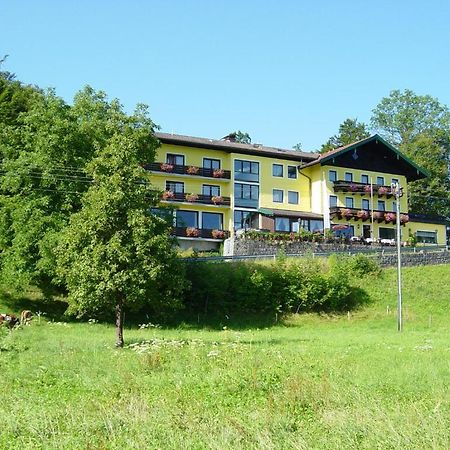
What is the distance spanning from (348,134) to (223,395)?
69.2 metres

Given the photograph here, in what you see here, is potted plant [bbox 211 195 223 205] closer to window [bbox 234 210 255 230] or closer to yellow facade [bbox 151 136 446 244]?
yellow facade [bbox 151 136 446 244]

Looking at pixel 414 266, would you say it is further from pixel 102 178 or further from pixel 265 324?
pixel 102 178

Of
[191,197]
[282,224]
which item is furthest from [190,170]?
[282,224]

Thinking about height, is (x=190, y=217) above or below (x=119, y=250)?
above

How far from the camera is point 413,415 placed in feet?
37.3

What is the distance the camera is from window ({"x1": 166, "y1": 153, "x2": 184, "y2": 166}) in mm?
52531

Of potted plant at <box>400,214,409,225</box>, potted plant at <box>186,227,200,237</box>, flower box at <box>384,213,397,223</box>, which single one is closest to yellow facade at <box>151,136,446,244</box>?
flower box at <box>384,213,397,223</box>

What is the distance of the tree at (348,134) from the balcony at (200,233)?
29293 millimetres

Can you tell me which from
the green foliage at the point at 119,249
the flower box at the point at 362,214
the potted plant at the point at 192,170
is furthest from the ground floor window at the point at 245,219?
the green foliage at the point at 119,249

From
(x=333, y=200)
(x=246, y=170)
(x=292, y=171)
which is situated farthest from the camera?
(x=292, y=171)

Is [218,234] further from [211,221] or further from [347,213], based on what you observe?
[347,213]

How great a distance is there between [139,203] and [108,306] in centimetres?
403

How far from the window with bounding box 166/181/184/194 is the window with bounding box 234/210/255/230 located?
16.1 ft

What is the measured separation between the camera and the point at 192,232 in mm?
49438
